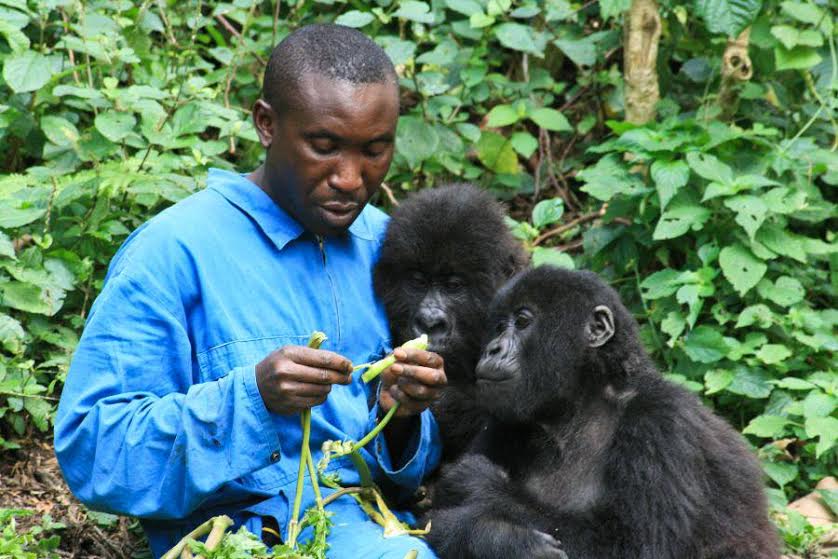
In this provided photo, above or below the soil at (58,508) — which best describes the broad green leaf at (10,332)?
above

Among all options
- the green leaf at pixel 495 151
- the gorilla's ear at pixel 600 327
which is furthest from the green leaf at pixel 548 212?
the gorilla's ear at pixel 600 327

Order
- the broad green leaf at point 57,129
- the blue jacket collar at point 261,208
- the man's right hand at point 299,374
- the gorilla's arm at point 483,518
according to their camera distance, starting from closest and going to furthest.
Answer: the man's right hand at point 299,374 < the gorilla's arm at point 483,518 < the blue jacket collar at point 261,208 < the broad green leaf at point 57,129

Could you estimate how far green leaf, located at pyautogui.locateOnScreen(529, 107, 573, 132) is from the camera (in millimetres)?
6562

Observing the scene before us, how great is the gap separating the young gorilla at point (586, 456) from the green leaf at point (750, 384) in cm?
139

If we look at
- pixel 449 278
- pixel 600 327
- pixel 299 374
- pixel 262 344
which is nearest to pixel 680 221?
pixel 449 278

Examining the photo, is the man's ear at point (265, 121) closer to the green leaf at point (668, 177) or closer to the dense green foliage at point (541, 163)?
the dense green foliage at point (541, 163)

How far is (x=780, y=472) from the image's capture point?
5215mm

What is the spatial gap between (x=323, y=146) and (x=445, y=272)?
102 centimetres

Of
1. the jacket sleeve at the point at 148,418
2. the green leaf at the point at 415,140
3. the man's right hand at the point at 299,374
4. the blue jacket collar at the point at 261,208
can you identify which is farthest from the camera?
the green leaf at the point at 415,140

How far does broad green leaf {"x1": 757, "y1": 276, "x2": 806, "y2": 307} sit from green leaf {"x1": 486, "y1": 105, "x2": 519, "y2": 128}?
5.67 feet

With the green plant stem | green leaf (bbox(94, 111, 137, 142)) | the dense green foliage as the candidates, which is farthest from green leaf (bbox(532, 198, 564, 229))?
the green plant stem

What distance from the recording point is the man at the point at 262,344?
11.0 ft

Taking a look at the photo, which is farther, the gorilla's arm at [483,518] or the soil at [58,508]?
the soil at [58,508]

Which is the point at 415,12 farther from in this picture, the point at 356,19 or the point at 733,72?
the point at 733,72
